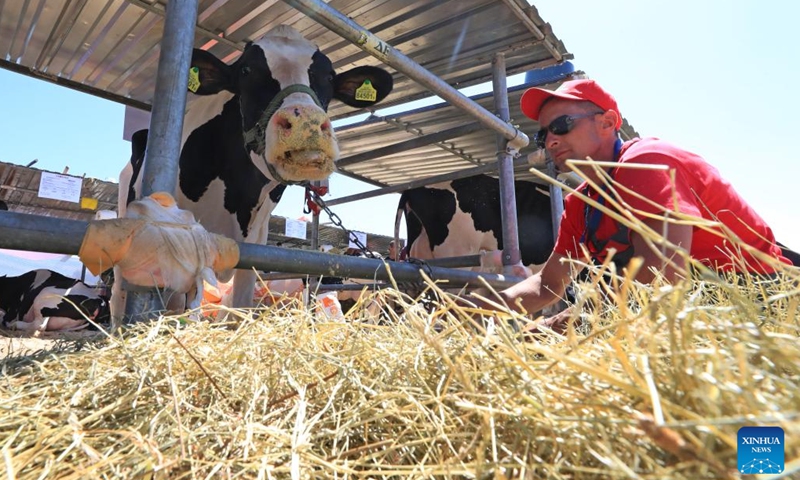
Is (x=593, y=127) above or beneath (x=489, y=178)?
beneath

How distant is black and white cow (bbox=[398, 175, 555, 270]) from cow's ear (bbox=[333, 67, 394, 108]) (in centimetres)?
289

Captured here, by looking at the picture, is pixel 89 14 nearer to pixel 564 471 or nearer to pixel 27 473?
pixel 27 473

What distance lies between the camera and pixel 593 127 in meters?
2.15

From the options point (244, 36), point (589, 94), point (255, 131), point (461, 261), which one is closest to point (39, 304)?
point (244, 36)

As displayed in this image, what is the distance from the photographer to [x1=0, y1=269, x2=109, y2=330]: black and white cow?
16.4 ft

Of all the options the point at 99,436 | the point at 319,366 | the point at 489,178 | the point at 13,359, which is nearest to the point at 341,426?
the point at 319,366

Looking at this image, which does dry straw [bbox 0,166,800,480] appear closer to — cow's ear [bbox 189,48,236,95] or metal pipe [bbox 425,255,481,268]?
cow's ear [bbox 189,48,236,95]

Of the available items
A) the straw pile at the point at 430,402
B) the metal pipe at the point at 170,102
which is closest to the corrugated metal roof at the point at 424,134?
the metal pipe at the point at 170,102

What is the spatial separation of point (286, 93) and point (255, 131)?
25cm

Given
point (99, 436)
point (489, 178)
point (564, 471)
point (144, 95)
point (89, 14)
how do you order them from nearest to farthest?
point (564, 471) < point (99, 436) < point (89, 14) < point (144, 95) < point (489, 178)

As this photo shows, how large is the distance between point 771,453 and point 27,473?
0.75 metres

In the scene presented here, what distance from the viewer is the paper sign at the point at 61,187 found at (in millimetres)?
4688

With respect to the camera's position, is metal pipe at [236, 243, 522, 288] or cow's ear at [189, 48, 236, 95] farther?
cow's ear at [189, 48, 236, 95]

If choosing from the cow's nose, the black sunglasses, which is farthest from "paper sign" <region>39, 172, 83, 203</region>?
the black sunglasses
